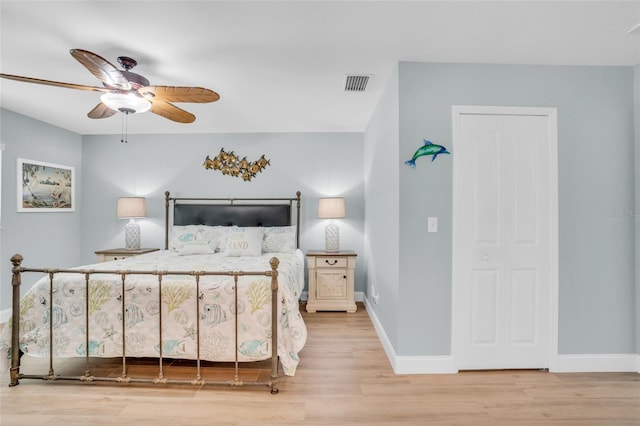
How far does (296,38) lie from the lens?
2191mm

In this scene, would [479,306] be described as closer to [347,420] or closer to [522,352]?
[522,352]

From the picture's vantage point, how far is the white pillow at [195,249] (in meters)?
3.79

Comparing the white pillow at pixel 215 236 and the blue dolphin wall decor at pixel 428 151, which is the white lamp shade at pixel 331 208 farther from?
the blue dolphin wall decor at pixel 428 151

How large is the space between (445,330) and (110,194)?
497cm

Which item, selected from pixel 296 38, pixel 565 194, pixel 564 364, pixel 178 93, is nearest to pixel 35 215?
pixel 178 93

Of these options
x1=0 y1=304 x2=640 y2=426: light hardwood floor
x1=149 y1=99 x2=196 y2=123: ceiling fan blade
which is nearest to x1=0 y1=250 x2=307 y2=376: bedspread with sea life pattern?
x1=0 y1=304 x2=640 y2=426: light hardwood floor

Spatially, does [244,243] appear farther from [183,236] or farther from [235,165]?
[235,165]

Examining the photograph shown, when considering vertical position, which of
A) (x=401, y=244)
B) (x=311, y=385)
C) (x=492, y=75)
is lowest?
(x=311, y=385)

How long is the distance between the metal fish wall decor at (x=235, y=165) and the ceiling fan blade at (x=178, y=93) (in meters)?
2.22

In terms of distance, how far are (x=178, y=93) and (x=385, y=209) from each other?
204 centimetres

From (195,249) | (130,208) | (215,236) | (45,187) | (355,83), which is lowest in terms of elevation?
(195,249)

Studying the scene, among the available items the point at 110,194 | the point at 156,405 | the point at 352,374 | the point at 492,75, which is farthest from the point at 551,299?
the point at 110,194

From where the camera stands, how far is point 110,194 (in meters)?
4.76

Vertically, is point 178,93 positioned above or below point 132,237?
above
